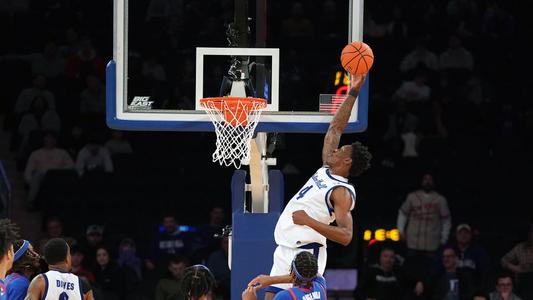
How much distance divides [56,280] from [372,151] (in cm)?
874

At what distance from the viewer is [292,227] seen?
7734 mm

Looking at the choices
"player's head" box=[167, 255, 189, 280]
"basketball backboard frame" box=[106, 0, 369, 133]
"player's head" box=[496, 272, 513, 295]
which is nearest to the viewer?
"basketball backboard frame" box=[106, 0, 369, 133]

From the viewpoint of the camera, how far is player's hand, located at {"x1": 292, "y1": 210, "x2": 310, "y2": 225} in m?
7.56

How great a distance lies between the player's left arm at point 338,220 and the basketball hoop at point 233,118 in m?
0.93

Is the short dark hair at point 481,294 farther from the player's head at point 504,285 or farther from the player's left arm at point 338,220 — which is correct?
the player's left arm at point 338,220

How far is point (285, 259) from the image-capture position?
307 inches

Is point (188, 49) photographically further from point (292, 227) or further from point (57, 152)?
point (57, 152)

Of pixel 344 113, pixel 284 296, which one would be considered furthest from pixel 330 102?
pixel 284 296

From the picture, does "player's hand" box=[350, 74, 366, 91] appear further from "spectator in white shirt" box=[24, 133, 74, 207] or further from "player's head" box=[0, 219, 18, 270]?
"spectator in white shirt" box=[24, 133, 74, 207]

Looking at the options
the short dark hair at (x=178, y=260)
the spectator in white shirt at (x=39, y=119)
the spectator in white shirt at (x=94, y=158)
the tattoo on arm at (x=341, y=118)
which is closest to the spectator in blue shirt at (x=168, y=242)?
the short dark hair at (x=178, y=260)

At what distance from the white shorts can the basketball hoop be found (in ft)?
2.84

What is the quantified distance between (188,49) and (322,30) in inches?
111

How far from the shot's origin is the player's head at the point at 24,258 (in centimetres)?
757

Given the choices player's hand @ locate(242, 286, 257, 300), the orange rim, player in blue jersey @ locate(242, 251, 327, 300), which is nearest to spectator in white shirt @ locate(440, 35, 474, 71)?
the orange rim
